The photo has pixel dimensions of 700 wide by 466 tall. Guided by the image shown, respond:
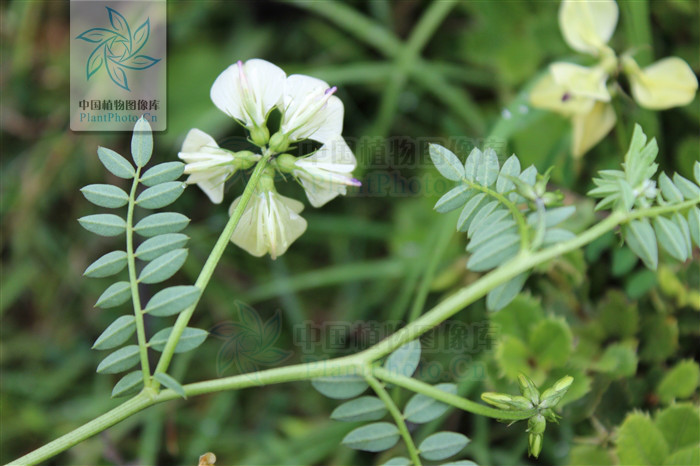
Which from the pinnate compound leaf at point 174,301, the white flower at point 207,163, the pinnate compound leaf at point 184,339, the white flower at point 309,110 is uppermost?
the white flower at point 309,110

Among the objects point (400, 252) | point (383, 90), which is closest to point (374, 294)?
point (400, 252)

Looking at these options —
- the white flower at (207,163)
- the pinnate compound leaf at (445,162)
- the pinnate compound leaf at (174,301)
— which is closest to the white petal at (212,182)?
the white flower at (207,163)

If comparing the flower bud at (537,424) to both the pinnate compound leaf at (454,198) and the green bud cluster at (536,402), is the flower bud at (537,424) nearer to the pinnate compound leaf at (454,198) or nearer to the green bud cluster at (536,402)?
the green bud cluster at (536,402)

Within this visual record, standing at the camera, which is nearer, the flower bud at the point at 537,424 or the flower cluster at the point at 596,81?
the flower bud at the point at 537,424

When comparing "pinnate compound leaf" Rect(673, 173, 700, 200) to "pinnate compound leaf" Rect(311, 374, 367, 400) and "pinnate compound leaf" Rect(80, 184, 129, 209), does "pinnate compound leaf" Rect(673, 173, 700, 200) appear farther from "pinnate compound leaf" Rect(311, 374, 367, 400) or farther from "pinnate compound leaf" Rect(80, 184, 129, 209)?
"pinnate compound leaf" Rect(80, 184, 129, 209)

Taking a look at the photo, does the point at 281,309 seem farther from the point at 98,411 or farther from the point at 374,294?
the point at 98,411

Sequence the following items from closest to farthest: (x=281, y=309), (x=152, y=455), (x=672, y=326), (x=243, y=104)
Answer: (x=243, y=104)
(x=672, y=326)
(x=152, y=455)
(x=281, y=309)
